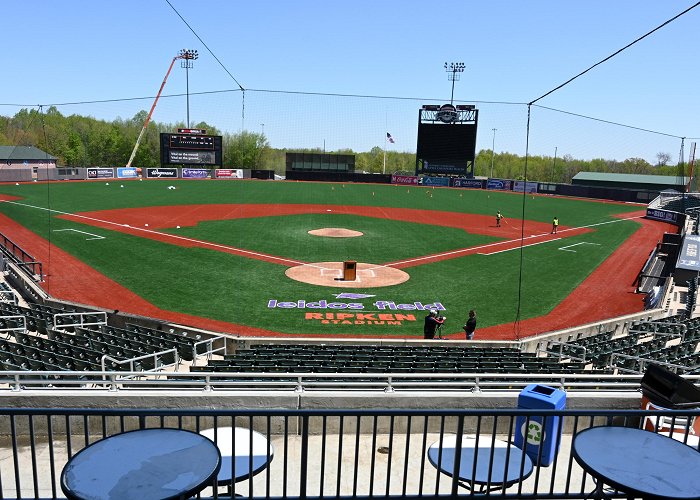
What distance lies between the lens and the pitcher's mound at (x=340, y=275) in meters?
25.8

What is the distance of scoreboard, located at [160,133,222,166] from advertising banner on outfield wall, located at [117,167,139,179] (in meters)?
8.20

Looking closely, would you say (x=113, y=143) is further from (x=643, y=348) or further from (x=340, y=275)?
(x=643, y=348)

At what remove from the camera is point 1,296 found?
20.5 m

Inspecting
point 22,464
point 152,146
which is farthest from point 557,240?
point 152,146

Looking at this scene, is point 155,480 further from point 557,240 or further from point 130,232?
point 557,240

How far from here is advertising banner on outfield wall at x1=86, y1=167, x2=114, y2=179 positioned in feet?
266

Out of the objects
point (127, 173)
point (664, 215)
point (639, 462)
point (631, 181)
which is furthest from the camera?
point (631, 181)

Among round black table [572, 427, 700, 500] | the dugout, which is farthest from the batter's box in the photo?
the dugout

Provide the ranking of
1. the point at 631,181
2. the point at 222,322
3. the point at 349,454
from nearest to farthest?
the point at 349,454 < the point at 222,322 < the point at 631,181

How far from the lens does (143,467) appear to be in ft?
12.5

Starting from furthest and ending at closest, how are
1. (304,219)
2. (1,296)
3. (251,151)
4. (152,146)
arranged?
(152,146), (251,151), (304,219), (1,296)

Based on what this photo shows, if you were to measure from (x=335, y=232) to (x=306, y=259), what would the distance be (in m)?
10.1

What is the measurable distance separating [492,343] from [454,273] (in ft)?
37.9

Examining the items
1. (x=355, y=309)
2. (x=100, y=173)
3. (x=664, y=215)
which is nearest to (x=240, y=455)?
(x=355, y=309)
